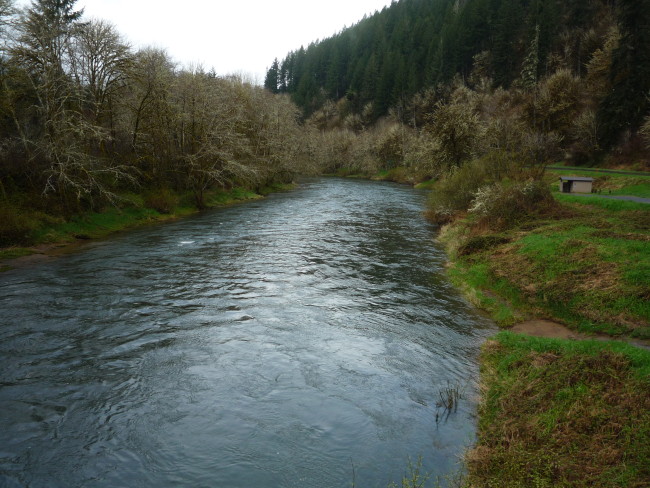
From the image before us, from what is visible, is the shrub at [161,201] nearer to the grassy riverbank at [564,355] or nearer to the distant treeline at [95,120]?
the distant treeline at [95,120]

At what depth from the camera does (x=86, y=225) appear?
26031mm

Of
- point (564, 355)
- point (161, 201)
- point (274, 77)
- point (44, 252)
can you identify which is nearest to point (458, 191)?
point (564, 355)

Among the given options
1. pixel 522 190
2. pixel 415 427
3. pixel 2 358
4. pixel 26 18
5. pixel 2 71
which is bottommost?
pixel 415 427

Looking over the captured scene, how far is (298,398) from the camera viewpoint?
906cm

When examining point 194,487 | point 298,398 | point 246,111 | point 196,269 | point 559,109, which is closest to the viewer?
point 194,487

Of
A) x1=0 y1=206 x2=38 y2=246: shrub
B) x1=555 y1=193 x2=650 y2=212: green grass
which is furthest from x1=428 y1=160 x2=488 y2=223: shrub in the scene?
x1=0 y1=206 x2=38 y2=246: shrub

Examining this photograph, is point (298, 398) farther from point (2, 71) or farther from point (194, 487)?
point (2, 71)


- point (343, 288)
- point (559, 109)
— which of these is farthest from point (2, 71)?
point (559, 109)

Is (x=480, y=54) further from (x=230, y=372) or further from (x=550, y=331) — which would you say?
(x=230, y=372)

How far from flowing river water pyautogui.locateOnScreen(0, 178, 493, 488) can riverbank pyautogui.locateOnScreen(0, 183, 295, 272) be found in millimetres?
1868

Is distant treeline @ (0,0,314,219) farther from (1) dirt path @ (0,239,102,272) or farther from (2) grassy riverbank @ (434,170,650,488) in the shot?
(2) grassy riverbank @ (434,170,650,488)

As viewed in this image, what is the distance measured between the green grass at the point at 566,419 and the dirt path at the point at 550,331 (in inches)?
69.3

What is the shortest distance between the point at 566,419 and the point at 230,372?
7363 millimetres

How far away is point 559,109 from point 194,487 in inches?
2691
